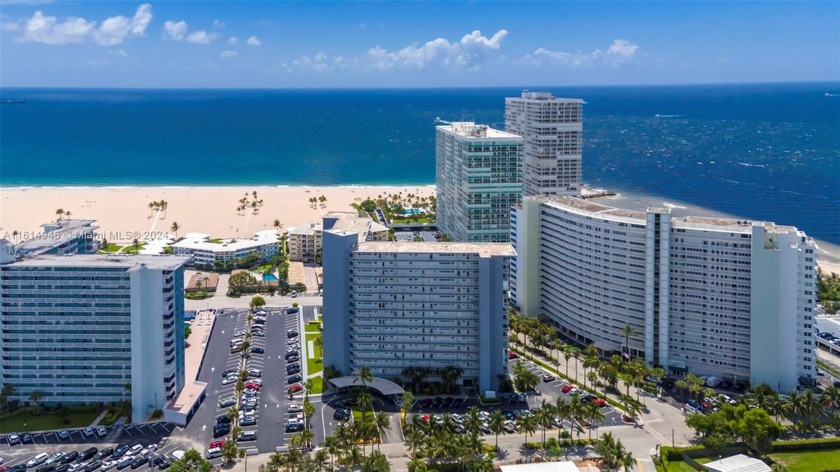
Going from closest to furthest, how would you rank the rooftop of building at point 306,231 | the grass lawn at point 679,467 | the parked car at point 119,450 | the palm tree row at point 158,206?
the grass lawn at point 679,467 → the parked car at point 119,450 → the rooftop of building at point 306,231 → the palm tree row at point 158,206

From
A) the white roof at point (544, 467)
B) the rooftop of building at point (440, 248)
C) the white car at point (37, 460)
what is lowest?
the white car at point (37, 460)

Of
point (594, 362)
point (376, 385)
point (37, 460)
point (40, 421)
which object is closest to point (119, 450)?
point (37, 460)

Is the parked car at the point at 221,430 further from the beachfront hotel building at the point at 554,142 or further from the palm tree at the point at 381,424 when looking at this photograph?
the beachfront hotel building at the point at 554,142

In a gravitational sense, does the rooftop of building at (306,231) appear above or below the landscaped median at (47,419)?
above

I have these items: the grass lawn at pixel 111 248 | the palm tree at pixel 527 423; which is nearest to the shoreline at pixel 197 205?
the grass lawn at pixel 111 248

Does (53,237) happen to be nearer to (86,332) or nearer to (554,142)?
(86,332)

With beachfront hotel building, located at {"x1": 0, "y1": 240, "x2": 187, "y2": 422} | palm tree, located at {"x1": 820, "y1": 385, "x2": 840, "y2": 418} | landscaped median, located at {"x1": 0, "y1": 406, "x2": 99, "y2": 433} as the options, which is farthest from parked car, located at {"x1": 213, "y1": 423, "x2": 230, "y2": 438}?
palm tree, located at {"x1": 820, "y1": 385, "x2": 840, "y2": 418}
